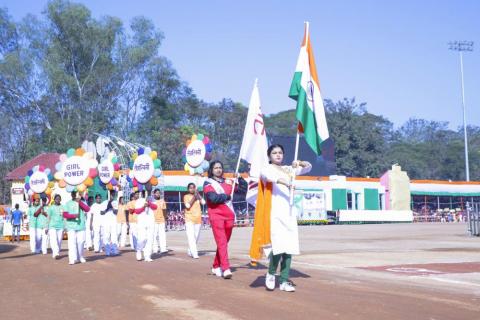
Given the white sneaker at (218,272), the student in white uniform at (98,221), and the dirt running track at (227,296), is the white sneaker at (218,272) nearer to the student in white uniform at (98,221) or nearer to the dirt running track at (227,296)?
the dirt running track at (227,296)

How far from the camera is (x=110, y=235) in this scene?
666 inches

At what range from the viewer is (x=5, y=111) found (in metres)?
51.7

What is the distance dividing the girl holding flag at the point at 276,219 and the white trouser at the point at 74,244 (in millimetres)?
6765

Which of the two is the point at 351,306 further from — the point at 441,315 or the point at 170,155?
the point at 170,155

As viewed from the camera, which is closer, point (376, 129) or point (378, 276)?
point (378, 276)

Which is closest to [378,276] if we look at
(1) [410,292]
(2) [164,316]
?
(1) [410,292]

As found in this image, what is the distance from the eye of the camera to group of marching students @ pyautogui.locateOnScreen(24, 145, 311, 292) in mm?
8297

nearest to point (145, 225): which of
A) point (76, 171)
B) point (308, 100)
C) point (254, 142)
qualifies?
point (254, 142)

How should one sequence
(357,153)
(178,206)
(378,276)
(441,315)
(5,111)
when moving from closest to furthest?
1. (441,315)
2. (378,276)
3. (178,206)
4. (5,111)
5. (357,153)

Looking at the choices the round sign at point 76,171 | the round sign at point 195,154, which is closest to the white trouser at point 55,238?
the round sign at point 76,171

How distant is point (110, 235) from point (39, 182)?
6419mm

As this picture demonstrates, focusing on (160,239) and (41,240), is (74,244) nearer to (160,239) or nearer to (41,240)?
(160,239)

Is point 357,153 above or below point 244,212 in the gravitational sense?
above

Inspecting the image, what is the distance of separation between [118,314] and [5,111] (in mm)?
49062
